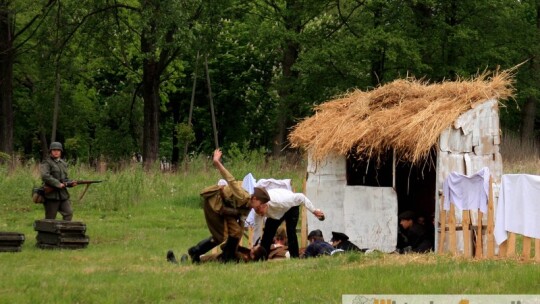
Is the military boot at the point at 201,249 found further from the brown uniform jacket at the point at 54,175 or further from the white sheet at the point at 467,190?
the brown uniform jacket at the point at 54,175

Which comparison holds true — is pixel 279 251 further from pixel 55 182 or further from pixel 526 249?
pixel 55 182

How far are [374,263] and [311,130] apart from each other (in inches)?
234

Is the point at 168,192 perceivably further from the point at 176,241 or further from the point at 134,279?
the point at 134,279

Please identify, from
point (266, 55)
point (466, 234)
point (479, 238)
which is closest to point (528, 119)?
point (266, 55)

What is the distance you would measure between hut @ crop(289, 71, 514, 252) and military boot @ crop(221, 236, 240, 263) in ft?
12.3

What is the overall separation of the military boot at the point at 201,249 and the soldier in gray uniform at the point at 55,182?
181 inches

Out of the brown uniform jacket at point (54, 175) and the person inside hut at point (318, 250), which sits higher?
the brown uniform jacket at point (54, 175)

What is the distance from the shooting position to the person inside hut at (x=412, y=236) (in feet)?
58.2

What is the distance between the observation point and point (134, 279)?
542 inches

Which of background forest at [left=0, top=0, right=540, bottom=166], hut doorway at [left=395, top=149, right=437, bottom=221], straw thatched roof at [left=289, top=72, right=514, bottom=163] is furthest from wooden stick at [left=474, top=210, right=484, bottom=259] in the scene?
background forest at [left=0, top=0, right=540, bottom=166]

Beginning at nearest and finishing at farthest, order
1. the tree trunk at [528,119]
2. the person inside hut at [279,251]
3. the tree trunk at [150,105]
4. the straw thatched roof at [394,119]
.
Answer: the person inside hut at [279,251] < the straw thatched roof at [394,119] < the tree trunk at [150,105] < the tree trunk at [528,119]

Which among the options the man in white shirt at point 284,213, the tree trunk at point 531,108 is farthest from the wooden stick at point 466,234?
the tree trunk at point 531,108

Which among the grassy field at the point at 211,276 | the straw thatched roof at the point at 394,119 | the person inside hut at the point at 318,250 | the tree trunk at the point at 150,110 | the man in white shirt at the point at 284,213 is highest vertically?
the tree trunk at the point at 150,110

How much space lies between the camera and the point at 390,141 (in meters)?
18.2
